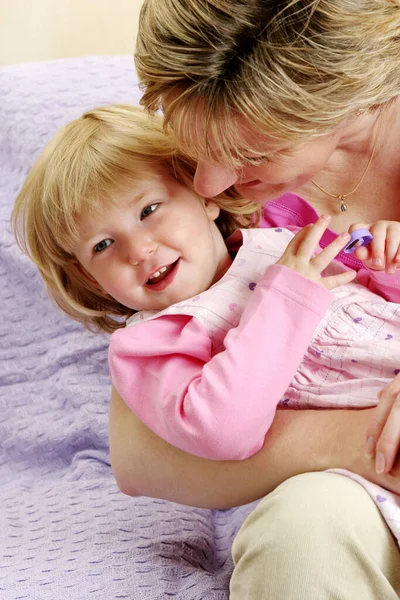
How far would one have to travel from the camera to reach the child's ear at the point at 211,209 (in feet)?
4.86

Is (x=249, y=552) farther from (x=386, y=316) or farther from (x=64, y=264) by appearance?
(x=64, y=264)

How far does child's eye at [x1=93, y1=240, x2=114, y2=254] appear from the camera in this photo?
1409mm

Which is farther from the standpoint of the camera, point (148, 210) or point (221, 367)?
point (148, 210)

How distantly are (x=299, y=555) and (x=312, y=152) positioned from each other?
0.54 m

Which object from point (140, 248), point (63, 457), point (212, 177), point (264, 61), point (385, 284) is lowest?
point (63, 457)

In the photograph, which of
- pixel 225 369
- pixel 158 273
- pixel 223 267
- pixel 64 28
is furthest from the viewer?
pixel 64 28

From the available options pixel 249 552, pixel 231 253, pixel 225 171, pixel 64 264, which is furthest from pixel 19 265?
pixel 249 552

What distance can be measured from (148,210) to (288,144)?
297 mm

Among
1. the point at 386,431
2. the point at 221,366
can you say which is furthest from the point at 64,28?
the point at 386,431

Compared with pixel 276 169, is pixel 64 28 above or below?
below

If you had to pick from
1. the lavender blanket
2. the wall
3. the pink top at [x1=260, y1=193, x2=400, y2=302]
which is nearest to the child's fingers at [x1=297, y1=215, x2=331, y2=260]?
the pink top at [x1=260, y1=193, x2=400, y2=302]

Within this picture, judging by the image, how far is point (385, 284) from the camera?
144 centimetres

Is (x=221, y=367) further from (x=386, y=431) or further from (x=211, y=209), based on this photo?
(x=211, y=209)

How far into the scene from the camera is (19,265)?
203 centimetres
